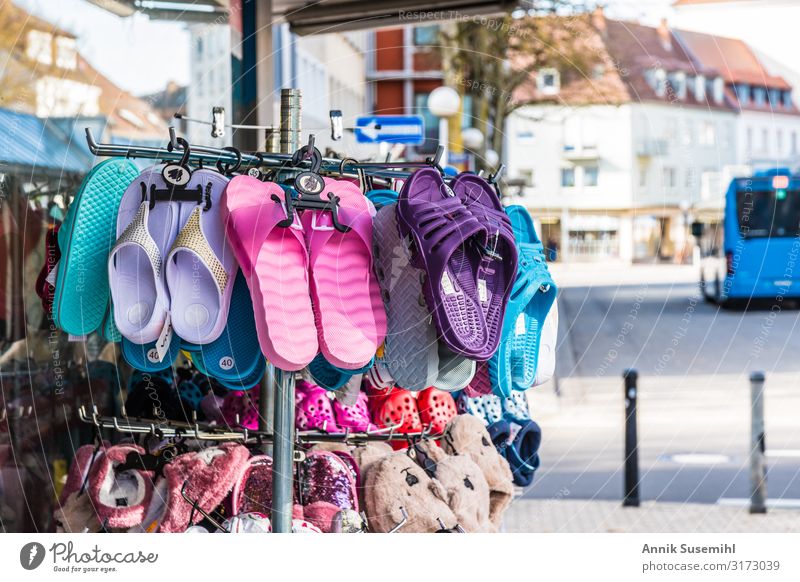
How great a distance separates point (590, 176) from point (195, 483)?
618cm

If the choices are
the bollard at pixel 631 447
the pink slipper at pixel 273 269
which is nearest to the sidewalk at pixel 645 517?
the bollard at pixel 631 447

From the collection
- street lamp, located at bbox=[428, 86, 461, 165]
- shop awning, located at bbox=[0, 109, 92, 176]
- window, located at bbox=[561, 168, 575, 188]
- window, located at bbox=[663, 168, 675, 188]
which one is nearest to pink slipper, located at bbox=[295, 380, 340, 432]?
shop awning, located at bbox=[0, 109, 92, 176]

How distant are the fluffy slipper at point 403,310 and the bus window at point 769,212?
1229 centimetres

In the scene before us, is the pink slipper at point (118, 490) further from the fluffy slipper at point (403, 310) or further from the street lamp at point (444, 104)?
the street lamp at point (444, 104)

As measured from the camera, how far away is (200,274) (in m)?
2.17

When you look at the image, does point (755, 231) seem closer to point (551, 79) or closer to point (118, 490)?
point (551, 79)

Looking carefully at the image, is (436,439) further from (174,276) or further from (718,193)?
(718,193)

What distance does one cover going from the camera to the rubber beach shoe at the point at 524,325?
8.09 feet

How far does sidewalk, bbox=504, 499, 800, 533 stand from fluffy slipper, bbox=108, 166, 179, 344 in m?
3.24

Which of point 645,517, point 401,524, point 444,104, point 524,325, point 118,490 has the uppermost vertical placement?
point 444,104

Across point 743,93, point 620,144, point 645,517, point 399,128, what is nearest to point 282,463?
point 399,128
